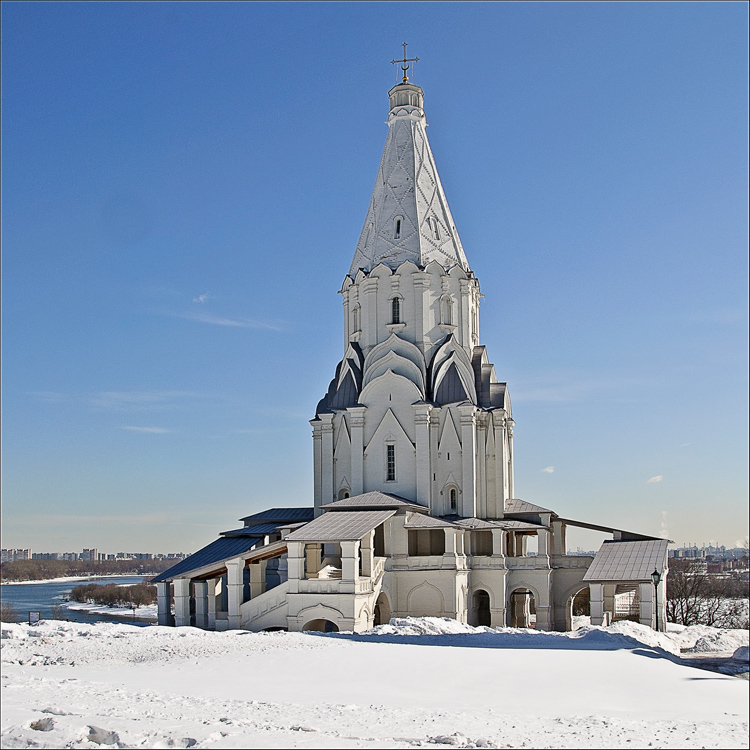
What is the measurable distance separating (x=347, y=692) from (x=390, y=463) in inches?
864

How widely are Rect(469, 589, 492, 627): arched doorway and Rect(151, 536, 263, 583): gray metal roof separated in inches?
360

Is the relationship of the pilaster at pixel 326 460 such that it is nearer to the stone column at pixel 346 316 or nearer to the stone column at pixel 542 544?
A: the stone column at pixel 346 316

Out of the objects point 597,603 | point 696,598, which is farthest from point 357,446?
point 696,598

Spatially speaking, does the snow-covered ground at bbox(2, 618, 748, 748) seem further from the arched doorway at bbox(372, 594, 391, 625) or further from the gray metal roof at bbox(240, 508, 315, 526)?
the gray metal roof at bbox(240, 508, 315, 526)

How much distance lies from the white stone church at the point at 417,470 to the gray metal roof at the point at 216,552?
10cm

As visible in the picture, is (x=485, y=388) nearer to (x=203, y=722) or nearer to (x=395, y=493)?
(x=395, y=493)

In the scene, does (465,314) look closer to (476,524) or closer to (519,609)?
(476,524)


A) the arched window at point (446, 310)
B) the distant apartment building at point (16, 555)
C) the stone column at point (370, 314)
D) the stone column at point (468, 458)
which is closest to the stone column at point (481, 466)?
the stone column at point (468, 458)

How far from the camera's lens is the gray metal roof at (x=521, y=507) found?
35.9 m

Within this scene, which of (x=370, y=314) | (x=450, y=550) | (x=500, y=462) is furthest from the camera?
(x=370, y=314)

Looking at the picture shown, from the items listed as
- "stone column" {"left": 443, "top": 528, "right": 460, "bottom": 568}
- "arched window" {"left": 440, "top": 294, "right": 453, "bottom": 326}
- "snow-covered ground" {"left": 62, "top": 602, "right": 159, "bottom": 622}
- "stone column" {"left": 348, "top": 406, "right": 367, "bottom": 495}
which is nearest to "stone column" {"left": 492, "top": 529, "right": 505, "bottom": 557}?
"stone column" {"left": 443, "top": 528, "right": 460, "bottom": 568}

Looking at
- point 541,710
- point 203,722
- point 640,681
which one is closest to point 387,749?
point 203,722

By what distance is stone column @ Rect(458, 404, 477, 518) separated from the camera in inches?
1364

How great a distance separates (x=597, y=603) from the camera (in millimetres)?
27406
